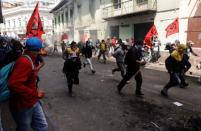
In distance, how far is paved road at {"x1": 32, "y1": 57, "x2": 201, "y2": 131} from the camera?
4.91 meters

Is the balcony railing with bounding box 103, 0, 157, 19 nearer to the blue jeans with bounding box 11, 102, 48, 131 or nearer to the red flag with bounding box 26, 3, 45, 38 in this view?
the red flag with bounding box 26, 3, 45, 38

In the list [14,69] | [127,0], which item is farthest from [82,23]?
[14,69]

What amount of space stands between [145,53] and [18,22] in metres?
49.9

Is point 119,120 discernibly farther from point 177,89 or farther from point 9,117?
point 177,89

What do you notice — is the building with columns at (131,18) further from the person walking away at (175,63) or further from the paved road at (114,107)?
the person walking away at (175,63)

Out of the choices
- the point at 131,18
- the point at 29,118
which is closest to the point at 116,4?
the point at 131,18

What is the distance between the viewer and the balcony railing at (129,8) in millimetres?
17875

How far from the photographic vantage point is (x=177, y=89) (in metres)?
7.91

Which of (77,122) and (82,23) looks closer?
(77,122)

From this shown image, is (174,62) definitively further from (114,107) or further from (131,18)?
(131,18)

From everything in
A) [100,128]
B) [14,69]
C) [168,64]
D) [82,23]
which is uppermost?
[82,23]

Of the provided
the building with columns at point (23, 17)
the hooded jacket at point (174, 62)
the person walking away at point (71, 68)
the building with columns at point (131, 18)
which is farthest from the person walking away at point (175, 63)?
the building with columns at point (23, 17)

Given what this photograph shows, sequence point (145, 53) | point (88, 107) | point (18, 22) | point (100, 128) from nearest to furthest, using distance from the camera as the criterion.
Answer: point (100, 128) < point (88, 107) < point (145, 53) < point (18, 22)

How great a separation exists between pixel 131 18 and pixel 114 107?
1592 centimetres
